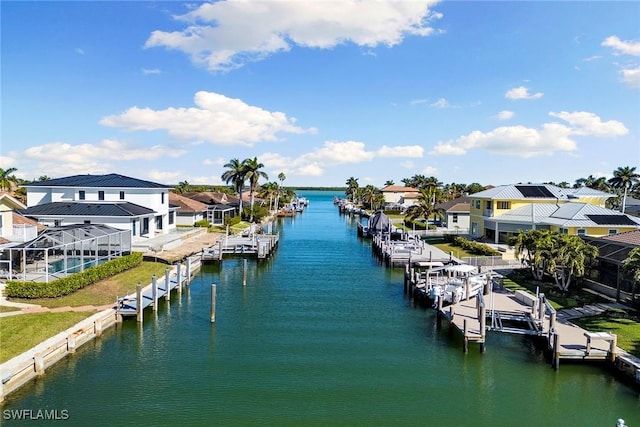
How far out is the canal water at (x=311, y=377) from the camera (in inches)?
690

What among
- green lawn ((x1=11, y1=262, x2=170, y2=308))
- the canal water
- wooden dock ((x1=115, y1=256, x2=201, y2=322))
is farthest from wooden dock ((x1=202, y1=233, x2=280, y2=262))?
the canal water

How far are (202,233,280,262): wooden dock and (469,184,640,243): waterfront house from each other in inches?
1059

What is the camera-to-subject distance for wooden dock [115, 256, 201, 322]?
2745 centimetres

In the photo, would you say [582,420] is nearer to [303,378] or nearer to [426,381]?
[426,381]

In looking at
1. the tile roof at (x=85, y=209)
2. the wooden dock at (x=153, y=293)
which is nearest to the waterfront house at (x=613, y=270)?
the wooden dock at (x=153, y=293)

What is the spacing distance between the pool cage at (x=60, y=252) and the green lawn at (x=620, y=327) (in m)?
32.0

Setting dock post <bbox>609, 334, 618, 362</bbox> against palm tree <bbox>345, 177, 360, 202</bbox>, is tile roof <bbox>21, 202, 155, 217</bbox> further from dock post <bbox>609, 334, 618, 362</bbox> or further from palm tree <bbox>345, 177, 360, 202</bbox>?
palm tree <bbox>345, 177, 360, 202</bbox>

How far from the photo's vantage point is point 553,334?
71.7ft

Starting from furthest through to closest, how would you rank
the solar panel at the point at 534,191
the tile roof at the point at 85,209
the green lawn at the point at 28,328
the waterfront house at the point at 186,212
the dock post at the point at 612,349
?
the waterfront house at the point at 186,212 < the solar panel at the point at 534,191 < the tile roof at the point at 85,209 < the dock post at the point at 612,349 < the green lawn at the point at 28,328

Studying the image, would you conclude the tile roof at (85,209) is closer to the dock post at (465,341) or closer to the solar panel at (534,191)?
→ the dock post at (465,341)

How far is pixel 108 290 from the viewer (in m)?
31.1

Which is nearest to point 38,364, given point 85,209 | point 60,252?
point 60,252

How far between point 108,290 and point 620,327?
3127 centimetres

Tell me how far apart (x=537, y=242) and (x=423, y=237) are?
33907 millimetres
